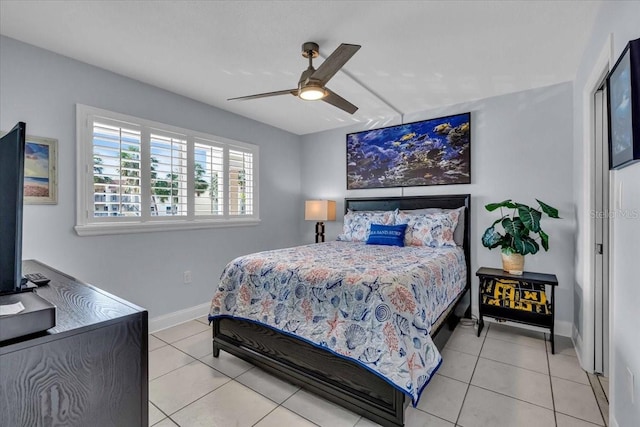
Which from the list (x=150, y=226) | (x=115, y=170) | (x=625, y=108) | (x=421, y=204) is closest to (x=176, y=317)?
(x=150, y=226)

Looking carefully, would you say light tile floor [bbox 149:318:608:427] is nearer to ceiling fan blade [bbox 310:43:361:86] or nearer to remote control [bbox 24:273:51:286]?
remote control [bbox 24:273:51:286]

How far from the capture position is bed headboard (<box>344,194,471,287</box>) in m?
3.50

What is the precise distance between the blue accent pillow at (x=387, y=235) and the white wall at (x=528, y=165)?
30.0 inches

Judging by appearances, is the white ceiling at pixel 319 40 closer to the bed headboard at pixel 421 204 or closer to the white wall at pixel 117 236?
the white wall at pixel 117 236

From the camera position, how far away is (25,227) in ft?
7.77

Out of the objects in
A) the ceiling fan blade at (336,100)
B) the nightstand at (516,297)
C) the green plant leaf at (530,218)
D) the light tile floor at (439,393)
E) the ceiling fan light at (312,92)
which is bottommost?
the light tile floor at (439,393)

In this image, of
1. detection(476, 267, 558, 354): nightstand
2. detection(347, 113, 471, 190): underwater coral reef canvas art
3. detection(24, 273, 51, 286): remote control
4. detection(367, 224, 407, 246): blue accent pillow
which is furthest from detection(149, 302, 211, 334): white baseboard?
detection(476, 267, 558, 354): nightstand

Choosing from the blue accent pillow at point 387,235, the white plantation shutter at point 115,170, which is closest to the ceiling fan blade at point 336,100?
the blue accent pillow at point 387,235

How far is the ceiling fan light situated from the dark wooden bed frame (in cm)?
178

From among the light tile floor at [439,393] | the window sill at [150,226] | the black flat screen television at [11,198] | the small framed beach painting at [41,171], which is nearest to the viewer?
the black flat screen television at [11,198]

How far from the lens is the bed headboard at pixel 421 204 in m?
3.50

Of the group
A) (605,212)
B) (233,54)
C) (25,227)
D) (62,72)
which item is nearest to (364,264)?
(605,212)

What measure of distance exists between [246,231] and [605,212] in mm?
3681

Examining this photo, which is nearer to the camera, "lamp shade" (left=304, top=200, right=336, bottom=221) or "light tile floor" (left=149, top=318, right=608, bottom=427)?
"light tile floor" (left=149, top=318, right=608, bottom=427)
